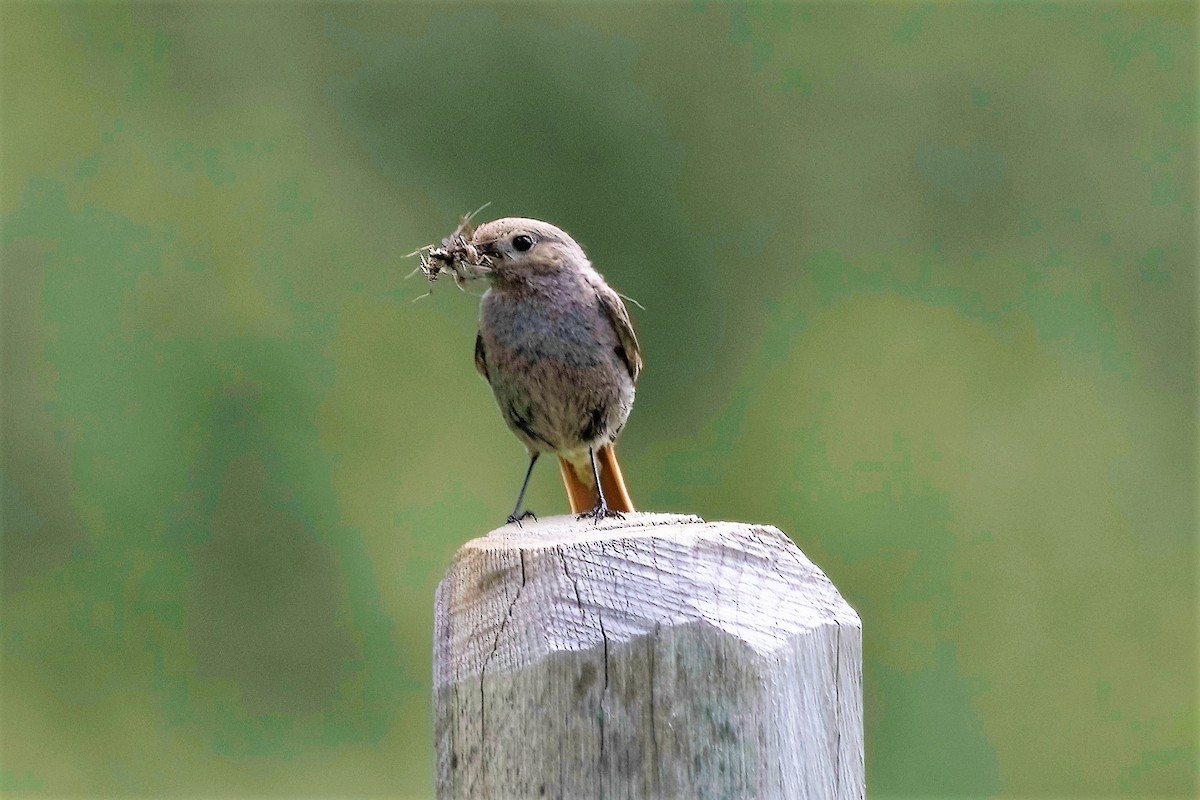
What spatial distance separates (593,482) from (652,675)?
180 cm

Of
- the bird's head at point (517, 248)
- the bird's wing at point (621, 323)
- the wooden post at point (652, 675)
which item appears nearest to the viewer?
the wooden post at point (652, 675)

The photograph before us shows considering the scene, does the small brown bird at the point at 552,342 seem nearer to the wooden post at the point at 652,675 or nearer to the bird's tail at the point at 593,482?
the bird's tail at the point at 593,482

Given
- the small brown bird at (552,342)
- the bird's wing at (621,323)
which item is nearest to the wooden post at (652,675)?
the small brown bird at (552,342)

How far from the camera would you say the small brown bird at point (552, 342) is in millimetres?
3412

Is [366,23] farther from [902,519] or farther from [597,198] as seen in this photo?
[902,519]

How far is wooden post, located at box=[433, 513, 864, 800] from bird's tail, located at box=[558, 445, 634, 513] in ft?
4.72

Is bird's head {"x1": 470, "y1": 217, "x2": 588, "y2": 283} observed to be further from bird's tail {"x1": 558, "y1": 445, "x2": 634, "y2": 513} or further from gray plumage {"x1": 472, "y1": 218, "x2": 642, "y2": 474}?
bird's tail {"x1": 558, "y1": 445, "x2": 634, "y2": 513}

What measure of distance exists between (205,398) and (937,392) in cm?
443

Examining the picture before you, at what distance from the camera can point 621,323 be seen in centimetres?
355

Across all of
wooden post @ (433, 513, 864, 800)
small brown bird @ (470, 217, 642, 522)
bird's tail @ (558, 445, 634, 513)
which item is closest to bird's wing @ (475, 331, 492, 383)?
small brown bird @ (470, 217, 642, 522)

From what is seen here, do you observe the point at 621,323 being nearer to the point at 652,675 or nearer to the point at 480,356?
the point at 480,356

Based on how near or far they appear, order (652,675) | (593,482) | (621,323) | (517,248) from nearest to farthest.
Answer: (652,675)
(517,248)
(621,323)
(593,482)

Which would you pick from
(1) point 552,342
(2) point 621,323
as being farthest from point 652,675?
(2) point 621,323

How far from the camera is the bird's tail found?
3594 millimetres
